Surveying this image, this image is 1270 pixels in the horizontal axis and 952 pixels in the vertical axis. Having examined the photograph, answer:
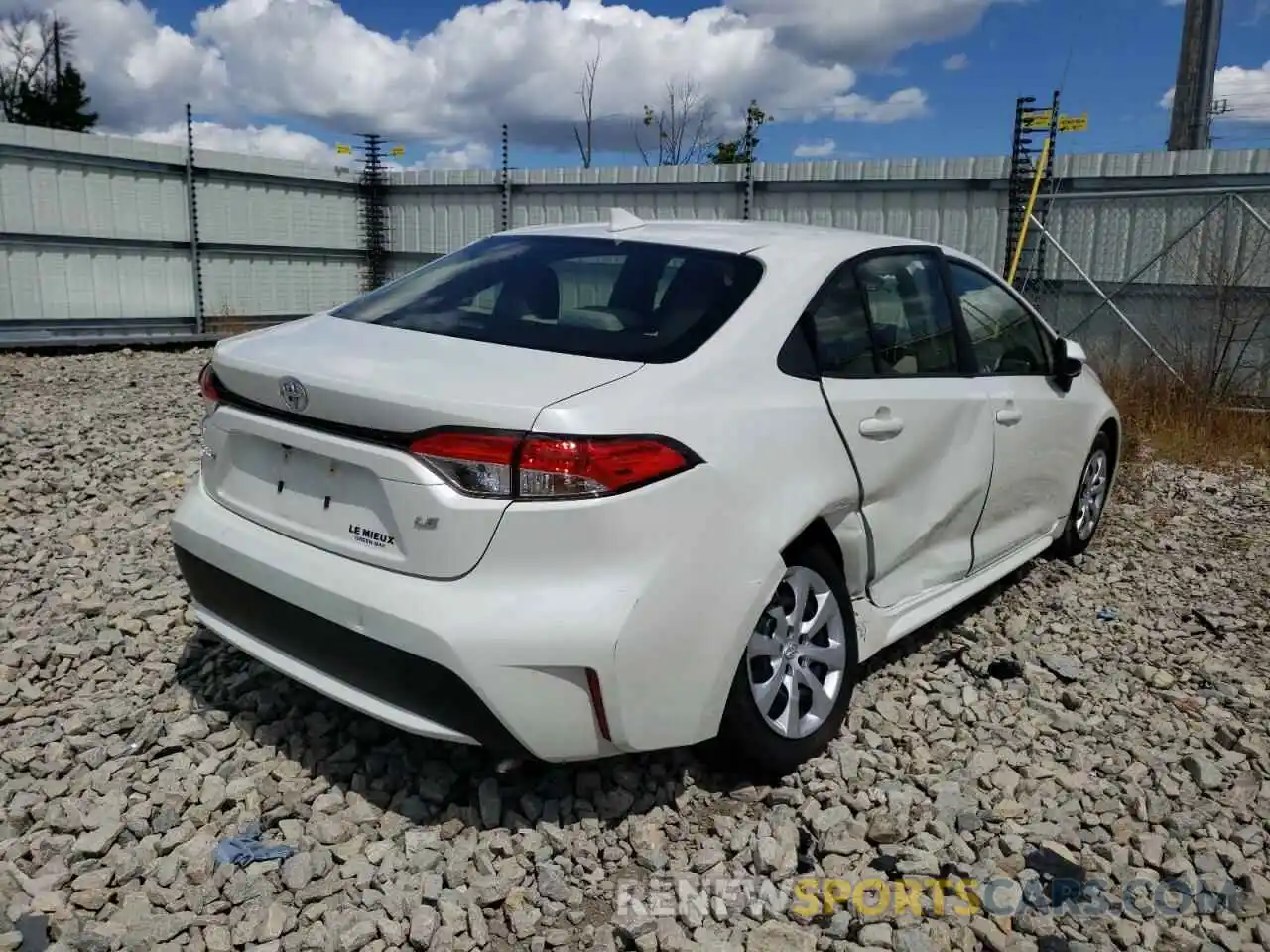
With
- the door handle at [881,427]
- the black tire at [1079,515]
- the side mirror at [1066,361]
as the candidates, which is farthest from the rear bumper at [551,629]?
the black tire at [1079,515]

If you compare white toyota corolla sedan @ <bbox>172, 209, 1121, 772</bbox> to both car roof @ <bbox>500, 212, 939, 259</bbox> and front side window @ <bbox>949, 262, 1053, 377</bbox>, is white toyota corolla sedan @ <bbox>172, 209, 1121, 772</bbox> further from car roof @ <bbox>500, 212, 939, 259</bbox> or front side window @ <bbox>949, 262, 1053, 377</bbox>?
front side window @ <bbox>949, 262, 1053, 377</bbox>

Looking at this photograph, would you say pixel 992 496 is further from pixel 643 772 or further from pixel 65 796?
pixel 65 796

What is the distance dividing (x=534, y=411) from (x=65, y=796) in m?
1.77

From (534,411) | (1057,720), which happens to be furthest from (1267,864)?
(534,411)

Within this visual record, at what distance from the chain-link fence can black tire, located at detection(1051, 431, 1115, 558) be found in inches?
167

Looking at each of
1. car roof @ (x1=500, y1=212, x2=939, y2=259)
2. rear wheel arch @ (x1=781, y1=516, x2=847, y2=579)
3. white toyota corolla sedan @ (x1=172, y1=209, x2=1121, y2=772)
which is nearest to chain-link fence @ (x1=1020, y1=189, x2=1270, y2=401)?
car roof @ (x1=500, y1=212, x2=939, y2=259)

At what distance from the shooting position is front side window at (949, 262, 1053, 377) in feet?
13.1

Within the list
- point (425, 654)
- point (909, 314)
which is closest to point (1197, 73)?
point (909, 314)

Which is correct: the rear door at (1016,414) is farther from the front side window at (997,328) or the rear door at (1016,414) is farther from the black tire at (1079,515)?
the black tire at (1079,515)

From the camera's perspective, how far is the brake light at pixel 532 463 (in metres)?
2.32

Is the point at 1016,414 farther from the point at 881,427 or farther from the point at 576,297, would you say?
the point at 576,297

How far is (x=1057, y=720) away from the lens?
3.52 meters

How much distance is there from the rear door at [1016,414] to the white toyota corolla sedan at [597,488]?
1.09 ft

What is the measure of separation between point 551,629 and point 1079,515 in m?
3.78
